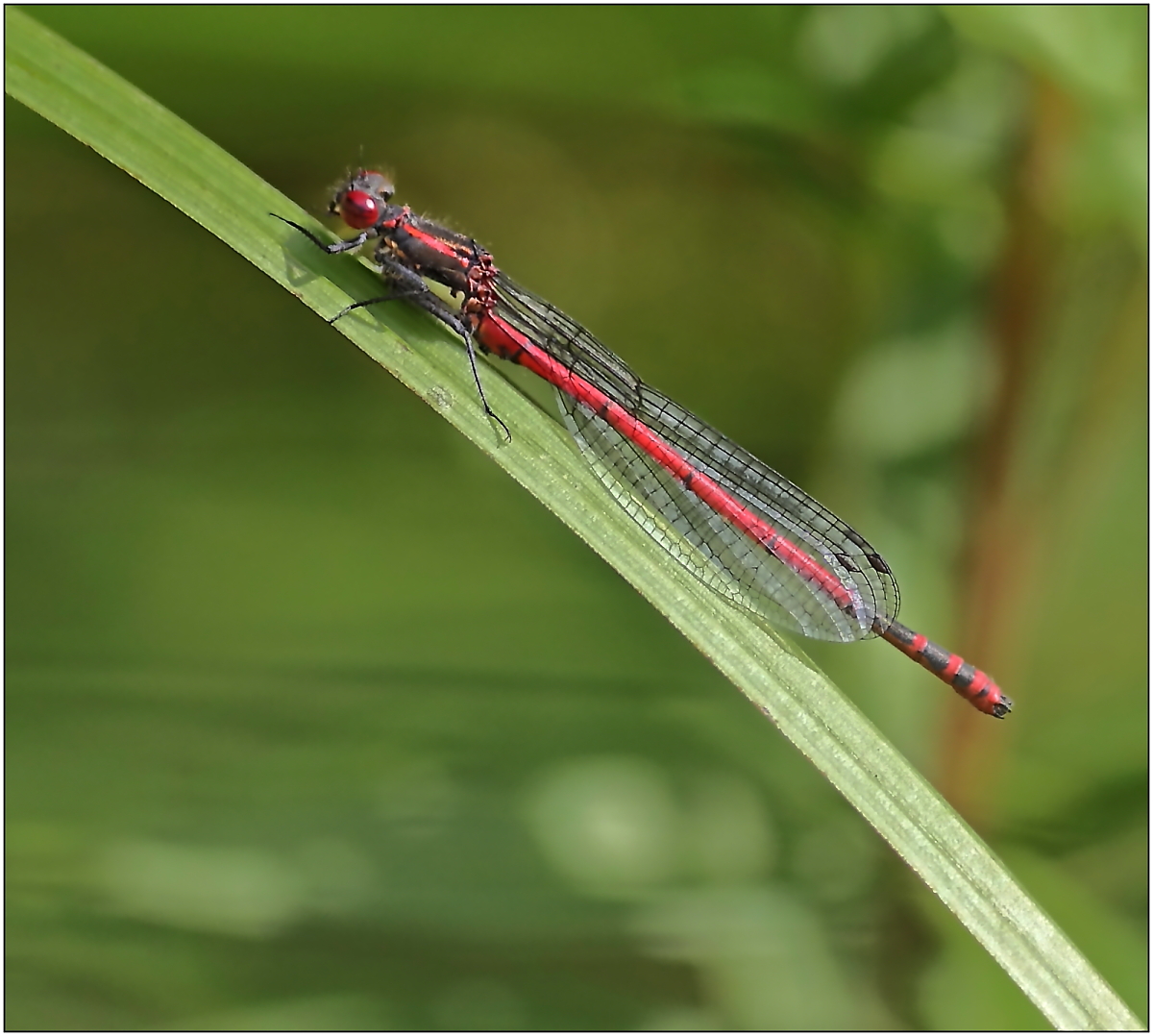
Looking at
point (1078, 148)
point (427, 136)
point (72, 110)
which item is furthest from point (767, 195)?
point (72, 110)

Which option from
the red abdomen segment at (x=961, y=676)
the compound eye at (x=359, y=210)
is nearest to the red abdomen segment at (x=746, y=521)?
the red abdomen segment at (x=961, y=676)

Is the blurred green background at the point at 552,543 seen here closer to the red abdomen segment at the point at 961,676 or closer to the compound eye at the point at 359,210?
the red abdomen segment at the point at 961,676

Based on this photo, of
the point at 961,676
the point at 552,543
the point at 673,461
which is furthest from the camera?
the point at 552,543

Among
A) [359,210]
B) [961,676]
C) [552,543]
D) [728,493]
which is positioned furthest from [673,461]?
[359,210]

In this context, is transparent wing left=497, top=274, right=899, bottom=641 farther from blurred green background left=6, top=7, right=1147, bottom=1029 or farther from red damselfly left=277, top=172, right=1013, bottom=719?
blurred green background left=6, top=7, right=1147, bottom=1029

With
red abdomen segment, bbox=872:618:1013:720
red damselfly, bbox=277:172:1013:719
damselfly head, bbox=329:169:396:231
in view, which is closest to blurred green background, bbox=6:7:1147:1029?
red abdomen segment, bbox=872:618:1013:720

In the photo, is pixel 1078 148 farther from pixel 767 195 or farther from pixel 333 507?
pixel 333 507

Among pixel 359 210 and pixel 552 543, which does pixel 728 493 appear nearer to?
pixel 552 543

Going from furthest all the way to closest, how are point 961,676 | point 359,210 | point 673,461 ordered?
1. point 673,461
2. point 961,676
3. point 359,210
